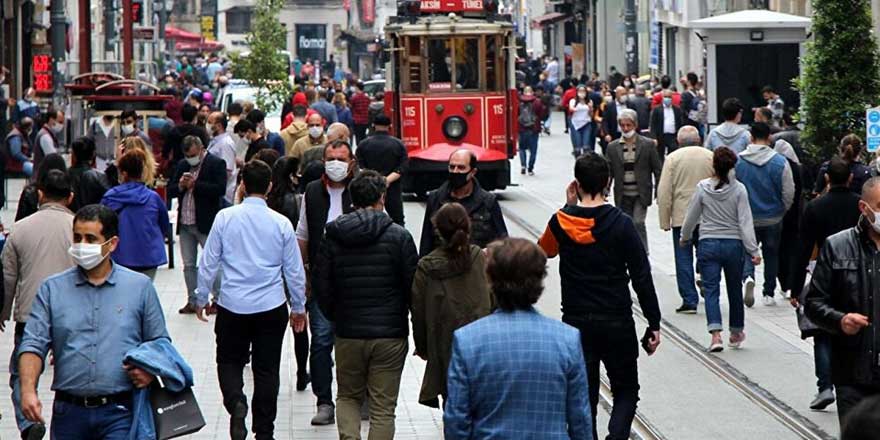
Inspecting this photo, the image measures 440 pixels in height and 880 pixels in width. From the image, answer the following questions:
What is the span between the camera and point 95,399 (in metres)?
7.69

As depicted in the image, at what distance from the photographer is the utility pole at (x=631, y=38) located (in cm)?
5812

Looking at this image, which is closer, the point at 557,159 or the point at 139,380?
the point at 139,380

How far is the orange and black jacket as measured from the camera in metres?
9.47

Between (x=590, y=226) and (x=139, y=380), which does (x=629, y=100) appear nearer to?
(x=590, y=226)

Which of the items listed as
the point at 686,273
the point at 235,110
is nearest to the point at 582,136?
the point at 235,110

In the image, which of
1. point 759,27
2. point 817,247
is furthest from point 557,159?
point 817,247

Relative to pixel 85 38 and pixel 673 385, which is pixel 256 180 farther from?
pixel 85 38

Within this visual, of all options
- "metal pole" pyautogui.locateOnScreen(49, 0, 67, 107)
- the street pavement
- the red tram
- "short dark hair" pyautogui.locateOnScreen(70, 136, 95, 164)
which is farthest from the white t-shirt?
"metal pole" pyautogui.locateOnScreen(49, 0, 67, 107)

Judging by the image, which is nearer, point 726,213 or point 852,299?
point 852,299

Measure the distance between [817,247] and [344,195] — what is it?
293 centimetres

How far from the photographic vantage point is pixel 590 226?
9477 mm

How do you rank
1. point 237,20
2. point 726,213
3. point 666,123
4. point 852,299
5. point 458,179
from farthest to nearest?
point 237,20
point 666,123
point 726,213
point 458,179
point 852,299

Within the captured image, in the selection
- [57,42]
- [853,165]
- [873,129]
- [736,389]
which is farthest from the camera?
[57,42]

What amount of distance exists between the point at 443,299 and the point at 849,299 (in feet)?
6.47
